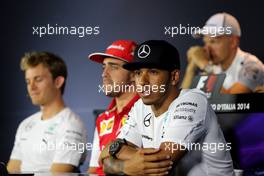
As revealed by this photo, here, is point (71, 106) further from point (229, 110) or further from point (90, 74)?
point (229, 110)

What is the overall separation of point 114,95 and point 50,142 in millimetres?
483

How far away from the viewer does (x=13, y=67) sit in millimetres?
3580

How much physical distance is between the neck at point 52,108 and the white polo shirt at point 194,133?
99 cm

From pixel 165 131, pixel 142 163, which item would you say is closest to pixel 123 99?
pixel 165 131

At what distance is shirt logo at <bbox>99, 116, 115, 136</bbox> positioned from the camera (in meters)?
3.06

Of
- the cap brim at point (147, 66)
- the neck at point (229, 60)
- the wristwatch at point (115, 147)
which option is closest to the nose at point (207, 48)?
the neck at point (229, 60)

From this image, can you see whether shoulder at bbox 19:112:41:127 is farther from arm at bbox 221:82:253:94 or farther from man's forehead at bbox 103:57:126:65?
arm at bbox 221:82:253:94

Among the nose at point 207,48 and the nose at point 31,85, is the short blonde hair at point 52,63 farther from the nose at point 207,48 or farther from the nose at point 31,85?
the nose at point 207,48

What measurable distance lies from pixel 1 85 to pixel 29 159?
1.76 ft

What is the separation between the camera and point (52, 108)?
3.43 metres

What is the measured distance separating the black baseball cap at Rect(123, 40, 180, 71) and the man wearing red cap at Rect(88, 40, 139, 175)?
587 millimetres

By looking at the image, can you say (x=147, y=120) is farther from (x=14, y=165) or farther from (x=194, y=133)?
(x=14, y=165)

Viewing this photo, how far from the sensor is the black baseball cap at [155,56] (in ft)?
7.94
